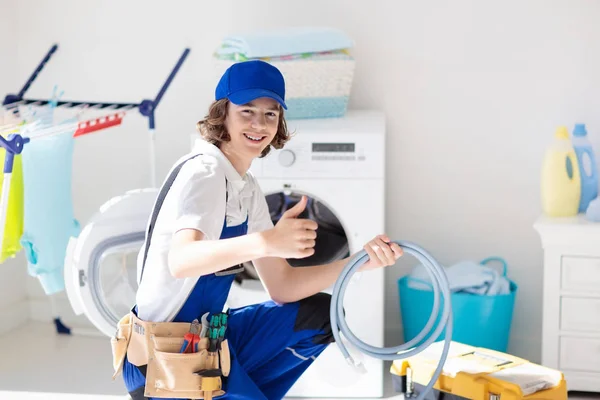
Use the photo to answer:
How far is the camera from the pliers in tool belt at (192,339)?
2.33 meters

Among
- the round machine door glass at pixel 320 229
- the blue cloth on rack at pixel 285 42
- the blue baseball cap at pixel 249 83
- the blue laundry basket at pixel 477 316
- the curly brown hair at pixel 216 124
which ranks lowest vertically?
the blue laundry basket at pixel 477 316

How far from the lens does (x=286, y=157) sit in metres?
3.29

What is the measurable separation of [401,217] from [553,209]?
672 mm

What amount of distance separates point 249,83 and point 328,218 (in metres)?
1.23

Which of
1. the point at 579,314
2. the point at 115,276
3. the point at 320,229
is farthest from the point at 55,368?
the point at 579,314

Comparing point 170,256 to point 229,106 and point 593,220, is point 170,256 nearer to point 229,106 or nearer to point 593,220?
point 229,106

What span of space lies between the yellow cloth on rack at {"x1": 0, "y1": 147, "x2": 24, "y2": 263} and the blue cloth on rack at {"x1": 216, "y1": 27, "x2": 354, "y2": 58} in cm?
87

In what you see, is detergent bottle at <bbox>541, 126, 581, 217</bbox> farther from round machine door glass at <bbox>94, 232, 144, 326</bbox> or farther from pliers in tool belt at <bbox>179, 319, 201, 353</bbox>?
pliers in tool belt at <bbox>179, 319, 201, 353</bbox>

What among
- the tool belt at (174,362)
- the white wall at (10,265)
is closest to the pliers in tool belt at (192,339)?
the tool belt at (174,362)

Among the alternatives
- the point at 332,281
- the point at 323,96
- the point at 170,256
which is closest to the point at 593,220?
the point at 323,96

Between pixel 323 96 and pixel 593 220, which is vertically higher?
pixel 323 96

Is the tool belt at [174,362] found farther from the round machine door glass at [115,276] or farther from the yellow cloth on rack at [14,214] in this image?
the yellow cloth on rack at [14,214]

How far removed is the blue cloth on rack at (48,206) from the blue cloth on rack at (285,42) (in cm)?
69

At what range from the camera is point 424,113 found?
12.6ft
